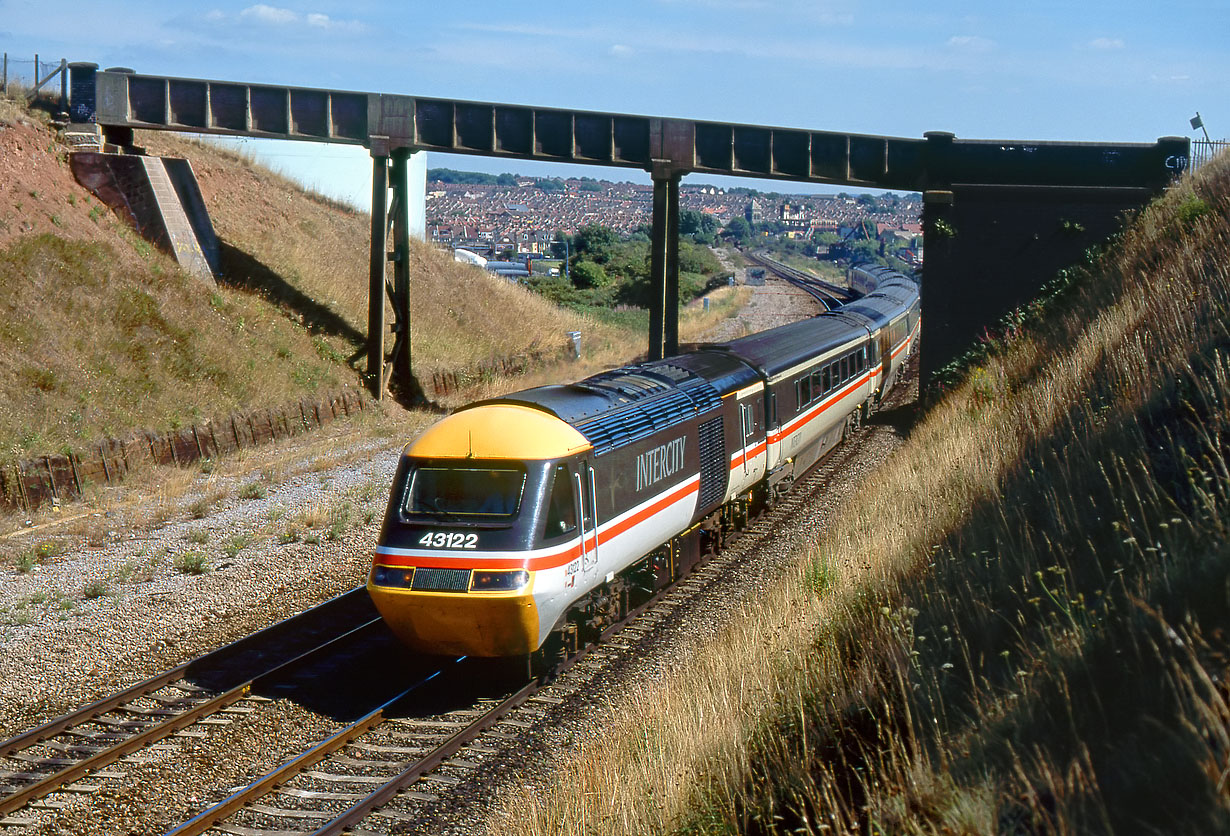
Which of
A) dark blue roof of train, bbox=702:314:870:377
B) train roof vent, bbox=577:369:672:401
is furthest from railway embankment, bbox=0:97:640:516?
dark blue roof of train, bbox=702:314:870:377

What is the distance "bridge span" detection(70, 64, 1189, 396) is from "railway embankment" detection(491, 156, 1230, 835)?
48.9 ft

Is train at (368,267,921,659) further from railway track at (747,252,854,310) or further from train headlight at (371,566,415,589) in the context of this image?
railway track at (747,252,854,310)

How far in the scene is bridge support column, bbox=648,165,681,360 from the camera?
2783 centimetres

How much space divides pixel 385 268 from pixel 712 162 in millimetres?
8948

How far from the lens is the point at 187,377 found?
2505cm

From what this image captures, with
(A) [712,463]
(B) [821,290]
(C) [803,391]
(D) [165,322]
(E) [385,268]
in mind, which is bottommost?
(B) [821,290]

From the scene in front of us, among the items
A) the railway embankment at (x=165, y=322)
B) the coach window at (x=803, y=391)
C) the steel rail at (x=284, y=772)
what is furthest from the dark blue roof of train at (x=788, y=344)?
the railway embankment at (x=165, y=322)

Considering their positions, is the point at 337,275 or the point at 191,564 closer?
the point at 191,564

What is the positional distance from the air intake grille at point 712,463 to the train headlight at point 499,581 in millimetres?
4543

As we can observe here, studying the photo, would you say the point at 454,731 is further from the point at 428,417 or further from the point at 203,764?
the point at 428,417

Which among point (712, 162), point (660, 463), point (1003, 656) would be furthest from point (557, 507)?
point (712, 162)

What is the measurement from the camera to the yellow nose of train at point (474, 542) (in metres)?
10.2

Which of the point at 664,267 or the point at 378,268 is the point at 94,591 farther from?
the point at 664,267

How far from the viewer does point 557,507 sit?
10.7m
